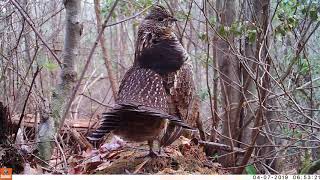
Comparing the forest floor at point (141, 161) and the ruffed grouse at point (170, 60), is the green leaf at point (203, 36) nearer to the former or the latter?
the ruffed grouse at point (170, 60)

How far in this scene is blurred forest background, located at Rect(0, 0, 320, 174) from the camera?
1895mm

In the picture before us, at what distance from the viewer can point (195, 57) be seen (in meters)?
2.31

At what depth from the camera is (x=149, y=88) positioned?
1.78 meters

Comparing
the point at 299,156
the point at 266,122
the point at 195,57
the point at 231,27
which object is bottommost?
the point at 299,156

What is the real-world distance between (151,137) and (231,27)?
68cm

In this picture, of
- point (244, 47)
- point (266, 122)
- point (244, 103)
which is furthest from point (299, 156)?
point (244, 47)

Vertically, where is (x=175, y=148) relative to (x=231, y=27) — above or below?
below

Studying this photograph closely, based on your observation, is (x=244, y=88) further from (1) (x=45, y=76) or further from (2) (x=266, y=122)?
(1) (x=45, y=76)

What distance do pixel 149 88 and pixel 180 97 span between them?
0.17 m

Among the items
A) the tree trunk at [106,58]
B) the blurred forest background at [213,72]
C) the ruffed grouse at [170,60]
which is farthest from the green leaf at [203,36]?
the tree trunk at [106,58]

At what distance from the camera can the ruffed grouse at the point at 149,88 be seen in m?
1.57

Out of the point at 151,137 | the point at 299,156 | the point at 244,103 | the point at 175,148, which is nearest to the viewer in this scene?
the point at 151,137

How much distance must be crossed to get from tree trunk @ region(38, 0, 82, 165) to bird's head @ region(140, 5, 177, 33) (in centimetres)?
31

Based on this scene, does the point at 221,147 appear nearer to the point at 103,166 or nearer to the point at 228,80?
the point at 228,80
